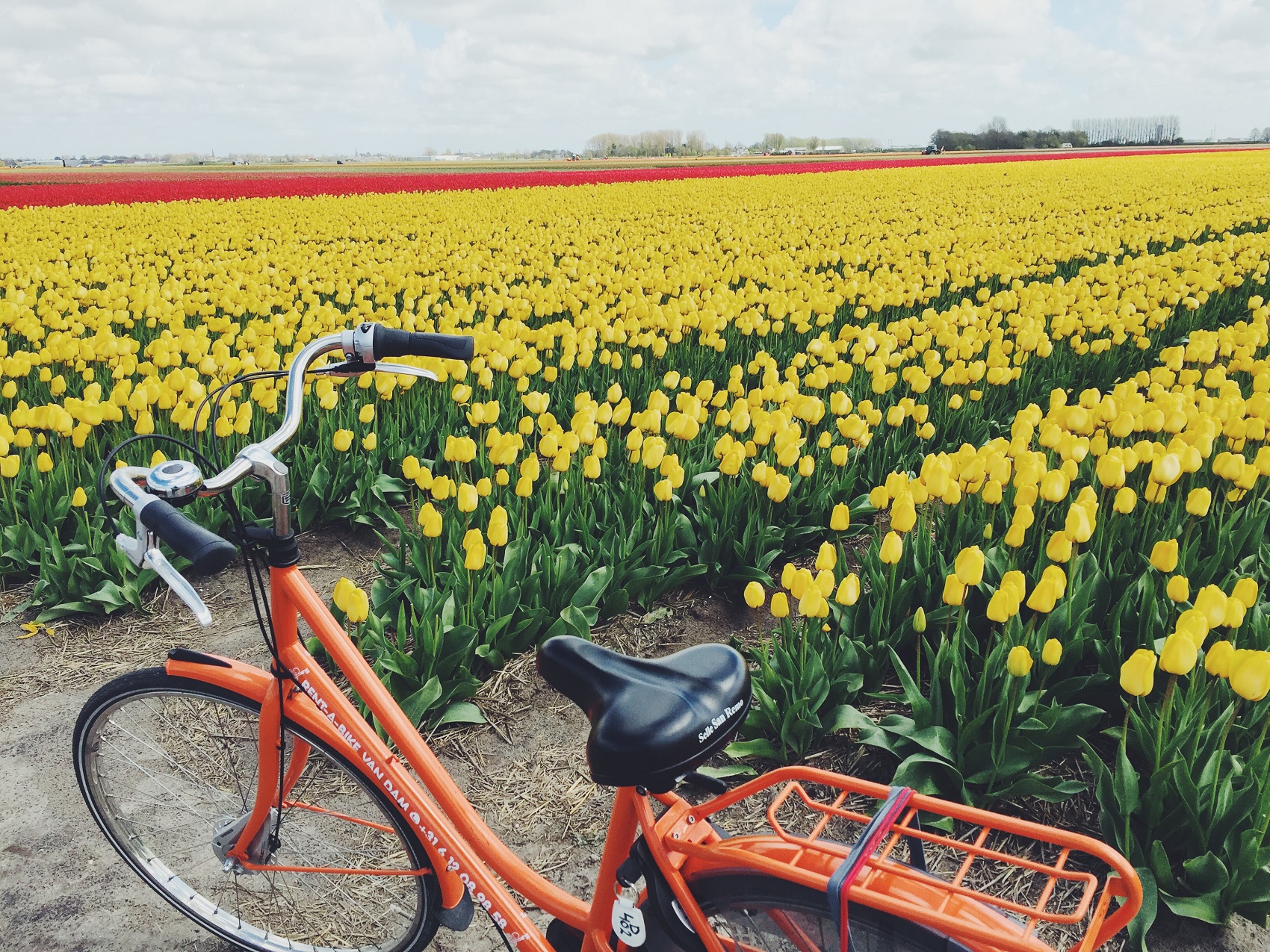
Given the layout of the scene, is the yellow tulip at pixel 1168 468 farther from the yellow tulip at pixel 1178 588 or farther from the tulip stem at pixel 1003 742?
the tulip stem at pixel 1003 742

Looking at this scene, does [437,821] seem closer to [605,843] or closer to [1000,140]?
[605,843]

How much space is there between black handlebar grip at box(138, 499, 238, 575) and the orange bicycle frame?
348mm

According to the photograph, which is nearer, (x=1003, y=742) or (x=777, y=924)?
(x=777, y=924)

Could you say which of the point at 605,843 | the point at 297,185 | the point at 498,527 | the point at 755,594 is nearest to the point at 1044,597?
the point at 755,594

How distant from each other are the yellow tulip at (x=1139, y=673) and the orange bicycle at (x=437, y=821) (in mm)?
455

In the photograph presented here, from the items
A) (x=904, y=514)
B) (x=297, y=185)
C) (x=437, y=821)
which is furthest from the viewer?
(x=297, y=185)

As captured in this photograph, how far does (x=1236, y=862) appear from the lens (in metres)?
2.18

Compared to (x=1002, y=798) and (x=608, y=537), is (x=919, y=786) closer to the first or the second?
(x=1002, y=798)

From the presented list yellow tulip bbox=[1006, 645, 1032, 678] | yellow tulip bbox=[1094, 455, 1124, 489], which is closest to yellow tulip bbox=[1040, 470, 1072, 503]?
yellow tulip bbox=[1094, 455, 1124, 489]

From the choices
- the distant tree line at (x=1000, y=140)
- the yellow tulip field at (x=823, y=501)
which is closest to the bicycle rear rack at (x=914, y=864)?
the yellow tulip field at (x=823, y=501)

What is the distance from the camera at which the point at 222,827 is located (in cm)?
227

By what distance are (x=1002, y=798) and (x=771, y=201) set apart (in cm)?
2032

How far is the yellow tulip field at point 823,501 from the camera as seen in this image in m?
2.56

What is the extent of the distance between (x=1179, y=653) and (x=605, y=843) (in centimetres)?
137
